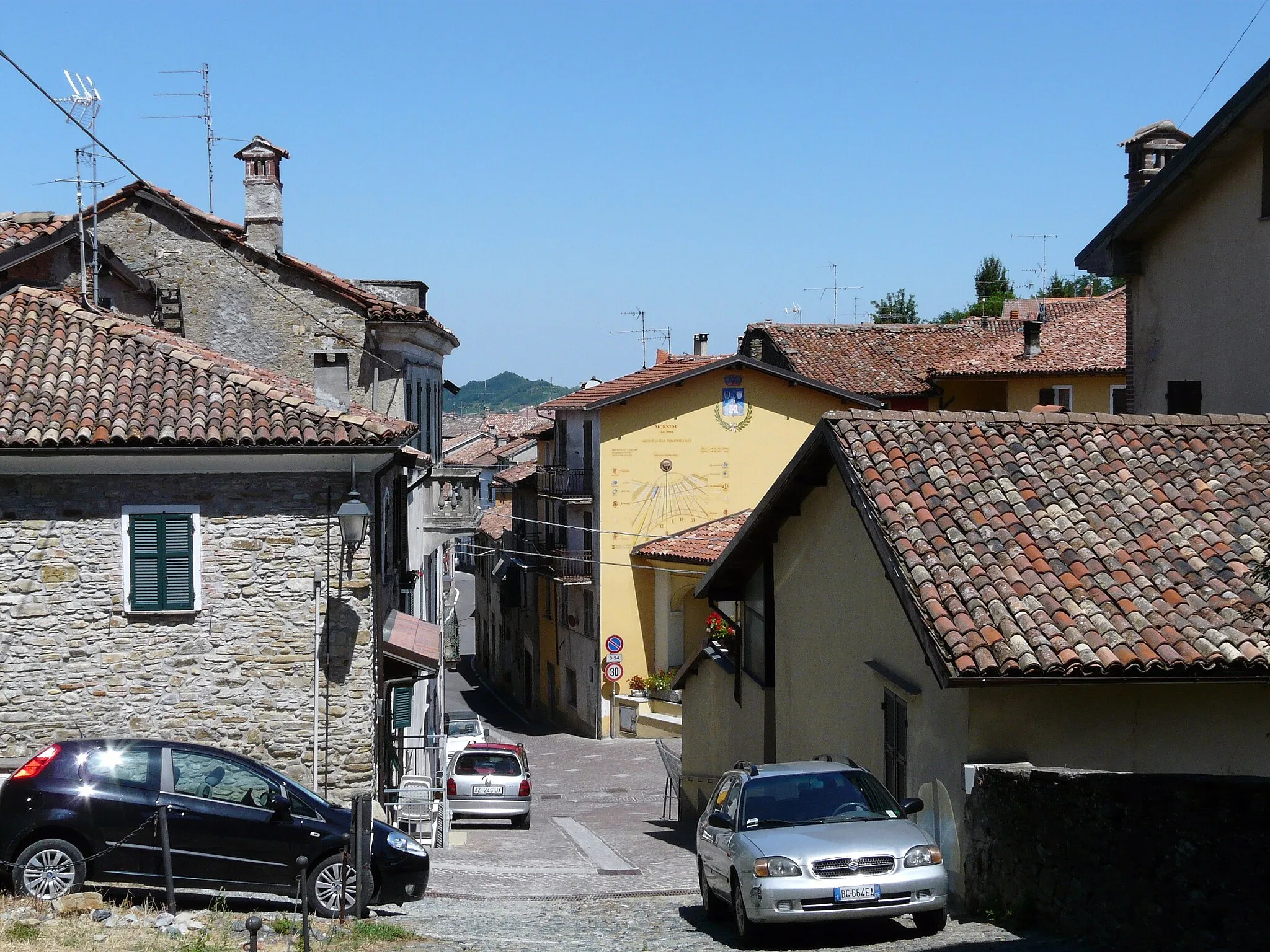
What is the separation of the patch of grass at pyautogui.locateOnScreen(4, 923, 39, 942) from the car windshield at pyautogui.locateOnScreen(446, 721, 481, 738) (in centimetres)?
2500

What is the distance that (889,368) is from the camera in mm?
48188

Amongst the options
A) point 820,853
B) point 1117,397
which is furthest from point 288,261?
point 1117,397

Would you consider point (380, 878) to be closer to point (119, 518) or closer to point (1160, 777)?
point (119, 518)

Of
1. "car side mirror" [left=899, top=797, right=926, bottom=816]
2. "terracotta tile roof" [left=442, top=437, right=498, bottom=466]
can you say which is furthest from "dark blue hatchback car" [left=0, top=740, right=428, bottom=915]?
"terracotta tile roof" [left=442, top=437, right=498, bottom=466]

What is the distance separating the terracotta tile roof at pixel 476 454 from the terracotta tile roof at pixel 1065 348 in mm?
32457

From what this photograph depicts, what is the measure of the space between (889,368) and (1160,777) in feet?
131

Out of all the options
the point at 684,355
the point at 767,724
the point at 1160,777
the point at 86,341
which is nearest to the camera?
the point at 1160,777

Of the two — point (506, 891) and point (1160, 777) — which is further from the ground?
point (1160, 777)

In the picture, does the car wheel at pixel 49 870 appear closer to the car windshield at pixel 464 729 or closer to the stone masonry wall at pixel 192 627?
the stone masonry wall at pixel 192 627

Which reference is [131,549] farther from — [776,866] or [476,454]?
[476,454]

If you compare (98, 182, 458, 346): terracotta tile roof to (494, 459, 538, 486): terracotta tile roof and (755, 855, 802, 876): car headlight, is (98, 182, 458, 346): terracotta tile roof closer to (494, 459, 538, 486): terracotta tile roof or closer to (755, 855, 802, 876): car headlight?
(755, 855, 802, 876): car headlight

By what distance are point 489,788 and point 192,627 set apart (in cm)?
1082

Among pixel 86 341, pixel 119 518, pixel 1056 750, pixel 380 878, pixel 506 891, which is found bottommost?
pixel 506 891

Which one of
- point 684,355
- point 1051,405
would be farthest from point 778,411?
point 684,355
